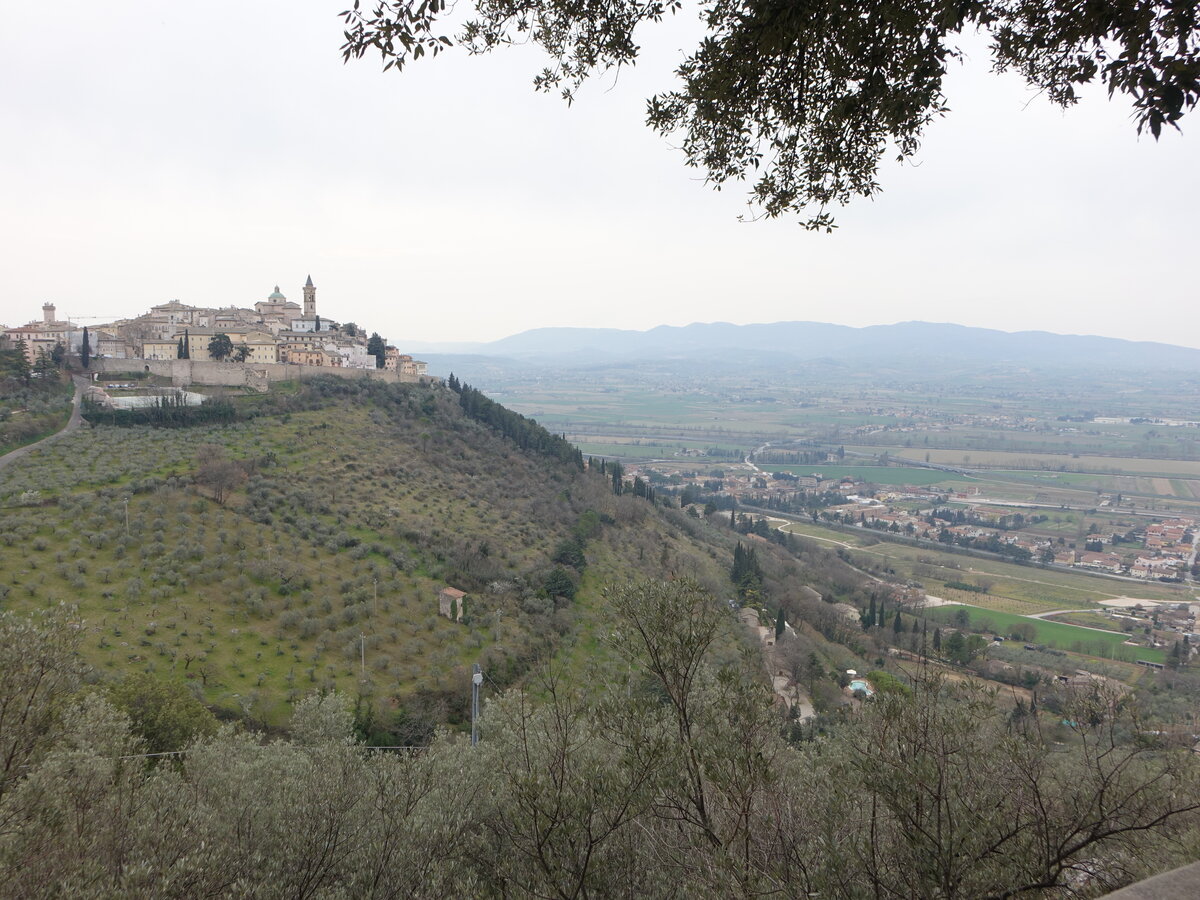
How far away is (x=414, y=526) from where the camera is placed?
28.6 metres

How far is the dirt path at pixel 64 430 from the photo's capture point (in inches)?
1096

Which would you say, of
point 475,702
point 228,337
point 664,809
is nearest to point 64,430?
point 228,337

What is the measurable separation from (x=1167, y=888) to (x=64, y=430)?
134 ft

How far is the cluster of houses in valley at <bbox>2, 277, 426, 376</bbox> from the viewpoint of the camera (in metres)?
43.0

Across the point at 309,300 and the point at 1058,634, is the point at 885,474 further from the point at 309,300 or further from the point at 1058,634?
the point at 309,300

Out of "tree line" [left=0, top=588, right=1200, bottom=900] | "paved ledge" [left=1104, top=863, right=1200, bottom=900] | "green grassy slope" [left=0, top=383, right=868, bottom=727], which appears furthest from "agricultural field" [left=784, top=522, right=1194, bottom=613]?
"paved ledge" [left=1104, top=863, right=1200, bottom=900]

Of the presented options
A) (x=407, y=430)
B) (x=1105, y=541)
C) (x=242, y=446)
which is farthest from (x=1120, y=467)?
(x=242, y=446)

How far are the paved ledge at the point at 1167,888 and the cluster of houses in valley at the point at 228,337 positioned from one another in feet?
161

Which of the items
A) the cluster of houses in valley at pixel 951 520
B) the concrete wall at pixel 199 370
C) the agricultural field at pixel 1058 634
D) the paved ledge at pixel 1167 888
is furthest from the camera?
the cluster of houses in valley at pixel 951 520

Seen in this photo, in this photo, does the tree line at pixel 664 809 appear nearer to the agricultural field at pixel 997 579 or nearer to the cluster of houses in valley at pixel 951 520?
the agricultural field at pixel 997 579

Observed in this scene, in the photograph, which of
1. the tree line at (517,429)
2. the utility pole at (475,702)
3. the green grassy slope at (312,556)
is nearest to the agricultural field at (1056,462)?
the tree line at (517,429)

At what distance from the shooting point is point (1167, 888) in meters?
2.10

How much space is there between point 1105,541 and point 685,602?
235ft

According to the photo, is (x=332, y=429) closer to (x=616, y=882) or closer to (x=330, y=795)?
(x=330, y=795)
